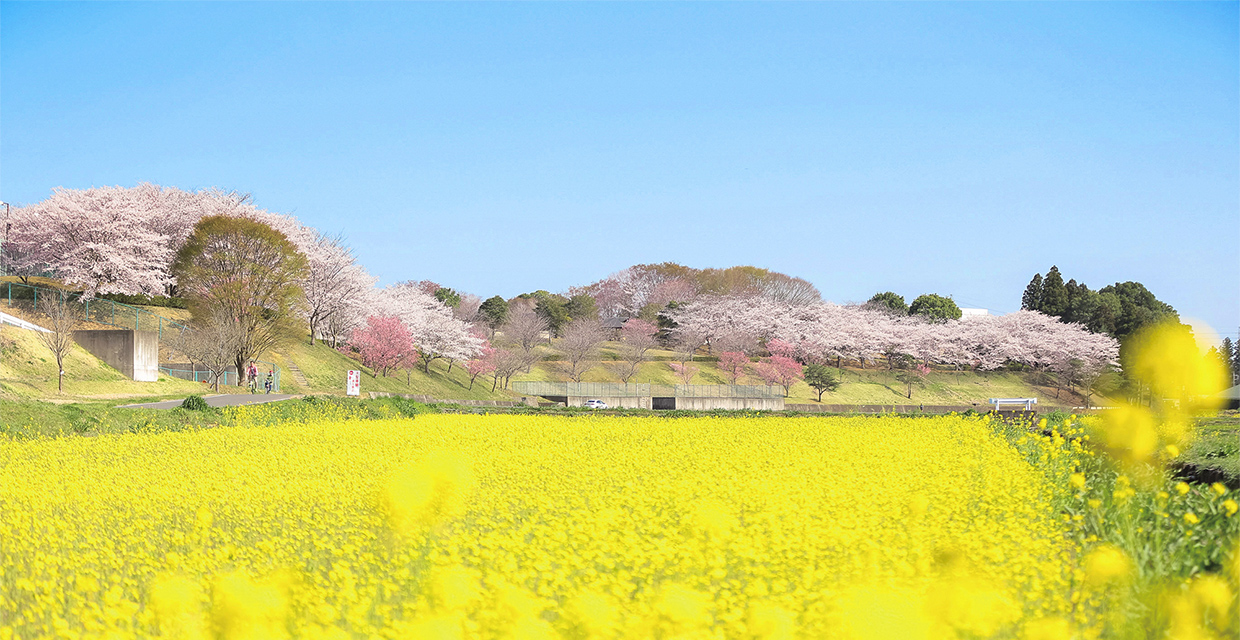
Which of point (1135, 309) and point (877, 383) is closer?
point (877, 383)

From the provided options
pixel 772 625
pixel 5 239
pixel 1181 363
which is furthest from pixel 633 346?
pixel 772 625

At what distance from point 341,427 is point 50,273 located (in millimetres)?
29826

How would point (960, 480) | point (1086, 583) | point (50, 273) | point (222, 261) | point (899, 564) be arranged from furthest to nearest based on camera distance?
point (50, 273) < point (222, 261) < point (960, 480) < point (899, 564) < point (1086, 583)

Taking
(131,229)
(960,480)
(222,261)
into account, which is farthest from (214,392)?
(960,480)

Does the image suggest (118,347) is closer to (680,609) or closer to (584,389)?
(584,389)

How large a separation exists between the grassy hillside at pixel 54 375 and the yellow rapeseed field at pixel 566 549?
583 inches

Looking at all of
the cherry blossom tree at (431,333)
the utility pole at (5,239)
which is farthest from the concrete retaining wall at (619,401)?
the utility pole at (5,239)

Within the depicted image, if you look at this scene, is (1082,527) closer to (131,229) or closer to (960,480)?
(960,480)

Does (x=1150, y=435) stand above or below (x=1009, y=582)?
above

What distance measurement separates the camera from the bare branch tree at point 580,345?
174ft

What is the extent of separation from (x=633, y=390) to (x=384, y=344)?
1385 cm

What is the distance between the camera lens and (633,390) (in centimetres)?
4538

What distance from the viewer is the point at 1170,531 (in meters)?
5.48

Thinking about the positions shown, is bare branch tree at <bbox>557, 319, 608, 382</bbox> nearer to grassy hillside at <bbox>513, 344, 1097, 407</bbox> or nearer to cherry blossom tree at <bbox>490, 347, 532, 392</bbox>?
grassy hillside at <bbox>513, 344, 1097, 407</bbox>
